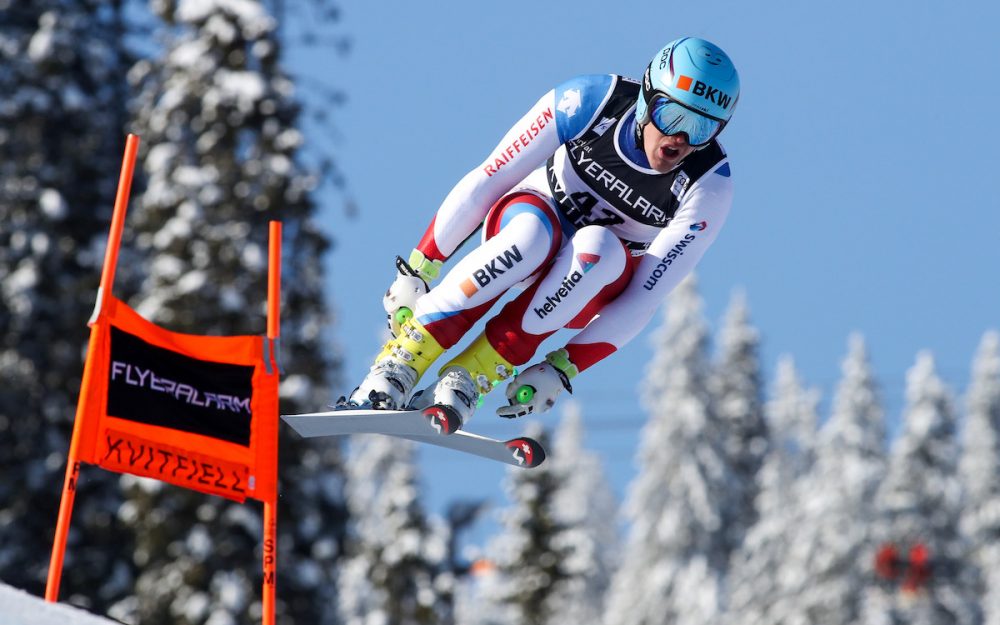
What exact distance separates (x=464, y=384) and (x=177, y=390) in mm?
1846

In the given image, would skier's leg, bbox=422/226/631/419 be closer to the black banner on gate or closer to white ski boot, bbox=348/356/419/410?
white ski boot, bbox=348/356/419/410

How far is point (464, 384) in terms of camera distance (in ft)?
32.9

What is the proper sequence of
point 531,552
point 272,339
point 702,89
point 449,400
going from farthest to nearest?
1. point 531,552
2. point 272,339
3. point 449,400
4. point 702,89

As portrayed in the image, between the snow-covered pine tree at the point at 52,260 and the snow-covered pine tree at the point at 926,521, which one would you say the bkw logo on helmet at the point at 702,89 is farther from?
the snow-covered pine tree at the point at 926,521

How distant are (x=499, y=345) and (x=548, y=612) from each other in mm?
26904

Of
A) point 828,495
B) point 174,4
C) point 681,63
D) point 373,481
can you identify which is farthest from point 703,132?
point 373,481

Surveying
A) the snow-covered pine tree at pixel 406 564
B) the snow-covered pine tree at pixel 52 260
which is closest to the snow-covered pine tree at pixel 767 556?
the snow-covered pine tree at pixel 406 564

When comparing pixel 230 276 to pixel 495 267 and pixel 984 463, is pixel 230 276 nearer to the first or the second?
pixel 495 267

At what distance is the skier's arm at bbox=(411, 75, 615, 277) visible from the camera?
9.84 meters

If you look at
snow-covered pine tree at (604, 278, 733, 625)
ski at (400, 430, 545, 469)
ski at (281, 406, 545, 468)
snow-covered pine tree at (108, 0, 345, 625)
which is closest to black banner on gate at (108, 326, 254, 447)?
ski at (281, 406, 545, 468)

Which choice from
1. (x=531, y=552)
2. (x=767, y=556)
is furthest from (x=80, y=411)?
(x=767, y=556)

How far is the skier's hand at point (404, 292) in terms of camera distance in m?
10.2

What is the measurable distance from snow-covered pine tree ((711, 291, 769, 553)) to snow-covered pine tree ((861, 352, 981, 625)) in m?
11.4

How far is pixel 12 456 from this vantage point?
25047mm
